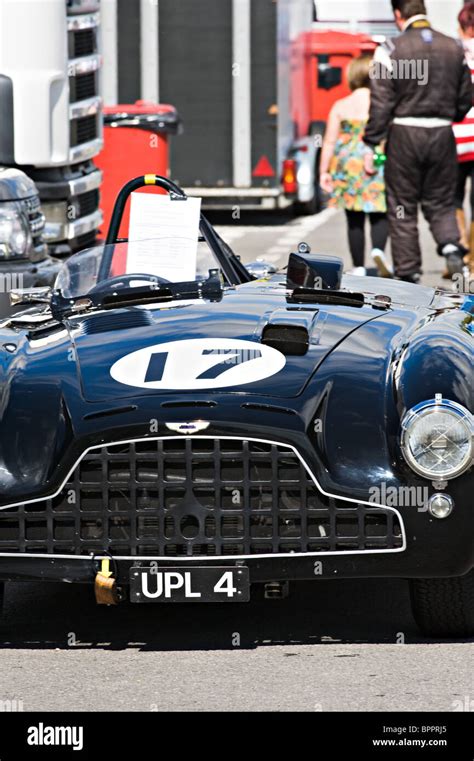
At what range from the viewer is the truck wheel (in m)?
5.23

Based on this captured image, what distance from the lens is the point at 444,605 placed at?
5.26 m

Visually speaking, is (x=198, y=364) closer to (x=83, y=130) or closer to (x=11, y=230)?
(x=11, y=230)

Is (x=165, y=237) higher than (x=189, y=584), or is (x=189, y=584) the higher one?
(x=165, y=237)

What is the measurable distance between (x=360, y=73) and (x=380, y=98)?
1090 millimetres

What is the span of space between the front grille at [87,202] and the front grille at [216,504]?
23.2 ft

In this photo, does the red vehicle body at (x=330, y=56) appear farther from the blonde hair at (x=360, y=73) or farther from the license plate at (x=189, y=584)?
the license plate at (x=189, y=584)

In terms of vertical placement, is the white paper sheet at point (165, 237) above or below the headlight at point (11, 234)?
above

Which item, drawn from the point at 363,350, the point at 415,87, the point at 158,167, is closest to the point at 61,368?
the point at 363,350

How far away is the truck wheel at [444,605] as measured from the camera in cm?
523

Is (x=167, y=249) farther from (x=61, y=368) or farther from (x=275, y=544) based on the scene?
(x=275, y=544)

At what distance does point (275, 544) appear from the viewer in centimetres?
499

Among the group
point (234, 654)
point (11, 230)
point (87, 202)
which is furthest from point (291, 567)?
point (87, 202)

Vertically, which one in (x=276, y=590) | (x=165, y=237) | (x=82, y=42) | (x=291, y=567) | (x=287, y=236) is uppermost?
(x=82, y=42)

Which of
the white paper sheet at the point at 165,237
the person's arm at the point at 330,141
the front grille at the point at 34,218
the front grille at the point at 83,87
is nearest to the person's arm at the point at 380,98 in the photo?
the person's arm at the point at 330,141
